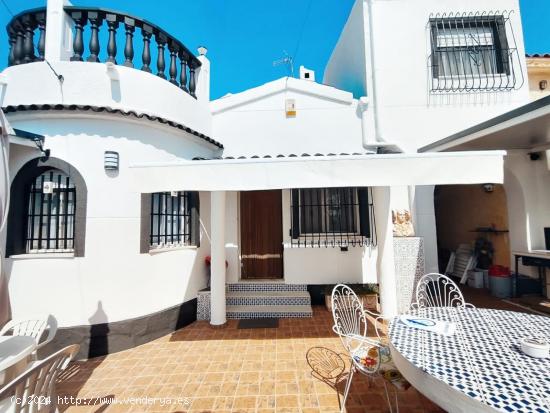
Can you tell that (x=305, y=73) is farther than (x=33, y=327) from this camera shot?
Yes

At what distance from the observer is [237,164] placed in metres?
7.47

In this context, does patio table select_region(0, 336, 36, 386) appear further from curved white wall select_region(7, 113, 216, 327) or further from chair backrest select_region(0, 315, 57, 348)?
curved white wall select_region(7, 113, 216, 327)

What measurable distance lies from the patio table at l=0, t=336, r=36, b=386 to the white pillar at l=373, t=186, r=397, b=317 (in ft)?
37.4

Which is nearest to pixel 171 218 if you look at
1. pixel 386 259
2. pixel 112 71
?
pixel 112 71

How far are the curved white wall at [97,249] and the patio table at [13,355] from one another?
11.0ft

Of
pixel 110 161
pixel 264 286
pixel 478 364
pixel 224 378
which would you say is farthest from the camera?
pixel 264 286

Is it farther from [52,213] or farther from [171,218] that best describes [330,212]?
[52,213]

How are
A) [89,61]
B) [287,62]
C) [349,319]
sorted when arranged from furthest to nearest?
[287,62], [89,61], [349,319]

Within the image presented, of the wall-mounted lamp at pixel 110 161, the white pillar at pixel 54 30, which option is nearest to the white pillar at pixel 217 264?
the wall-mounted lamp at pixel 110 161

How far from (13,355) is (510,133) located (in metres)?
16.8

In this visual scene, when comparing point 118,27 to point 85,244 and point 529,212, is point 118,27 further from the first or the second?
point 529,212

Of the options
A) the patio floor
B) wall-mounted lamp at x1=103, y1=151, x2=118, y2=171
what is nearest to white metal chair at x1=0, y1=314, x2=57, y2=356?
the patio floor

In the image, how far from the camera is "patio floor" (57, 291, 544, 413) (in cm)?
635

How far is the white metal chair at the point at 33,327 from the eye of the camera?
6.88 m
